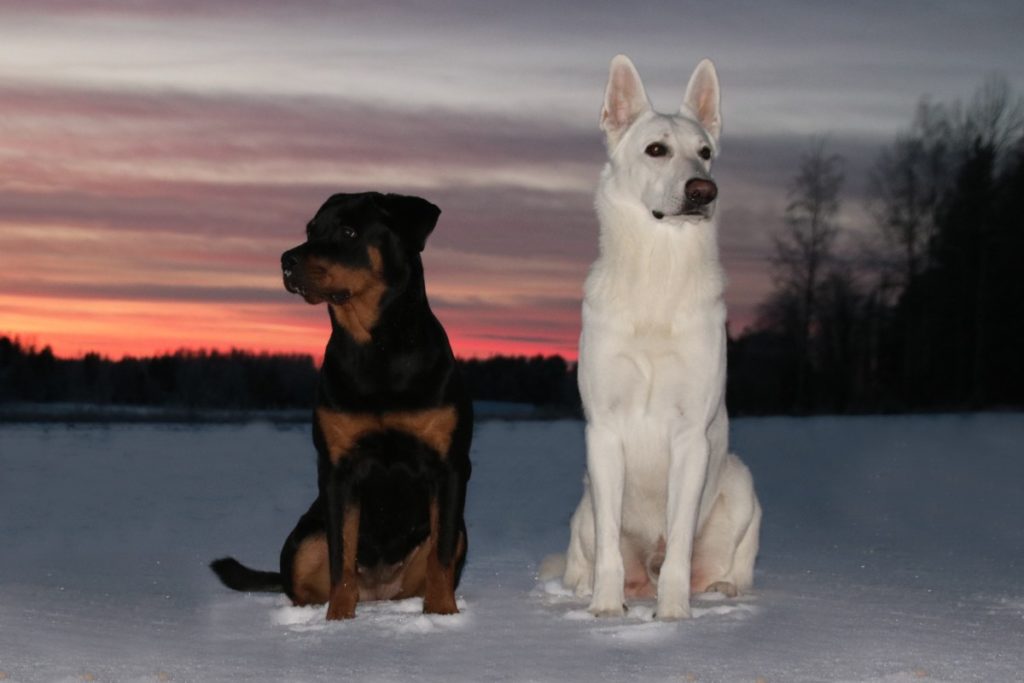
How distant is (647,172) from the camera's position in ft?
16.5

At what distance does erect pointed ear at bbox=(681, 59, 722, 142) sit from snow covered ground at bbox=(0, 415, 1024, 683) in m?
2.16

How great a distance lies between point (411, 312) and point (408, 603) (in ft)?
4.28

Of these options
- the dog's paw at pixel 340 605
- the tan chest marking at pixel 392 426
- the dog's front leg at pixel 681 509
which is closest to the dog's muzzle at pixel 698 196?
the dog's front leg at pixel 681 509

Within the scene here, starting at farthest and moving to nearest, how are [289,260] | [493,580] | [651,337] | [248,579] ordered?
[493,580] < [248,579] < [651,337] < [289,260]

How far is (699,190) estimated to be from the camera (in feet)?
15.9

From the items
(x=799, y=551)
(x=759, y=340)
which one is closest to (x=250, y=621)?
(x=799, y=551)

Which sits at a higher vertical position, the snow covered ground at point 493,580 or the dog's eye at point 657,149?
the dog's eye at point 657,149

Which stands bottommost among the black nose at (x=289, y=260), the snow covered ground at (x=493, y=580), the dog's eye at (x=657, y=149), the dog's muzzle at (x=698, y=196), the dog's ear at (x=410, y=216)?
the snow covered ground at (x=493, y=580)

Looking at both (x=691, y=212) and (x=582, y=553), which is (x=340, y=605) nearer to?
(x=582, y=553)

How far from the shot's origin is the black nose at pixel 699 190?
15.9 ft

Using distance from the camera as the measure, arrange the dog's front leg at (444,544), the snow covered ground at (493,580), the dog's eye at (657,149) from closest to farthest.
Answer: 1. the snow covered ground at (493,580)
2. the dog's front leg at (444,544)
3. the dog's eye at (657,149)

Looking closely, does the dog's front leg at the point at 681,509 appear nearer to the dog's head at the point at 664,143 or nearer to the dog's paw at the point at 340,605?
the dog's head at the point at 664,143

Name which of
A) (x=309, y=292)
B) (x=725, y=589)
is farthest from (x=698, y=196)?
(x=725, y=589)

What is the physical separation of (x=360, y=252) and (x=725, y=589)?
7.53ft
